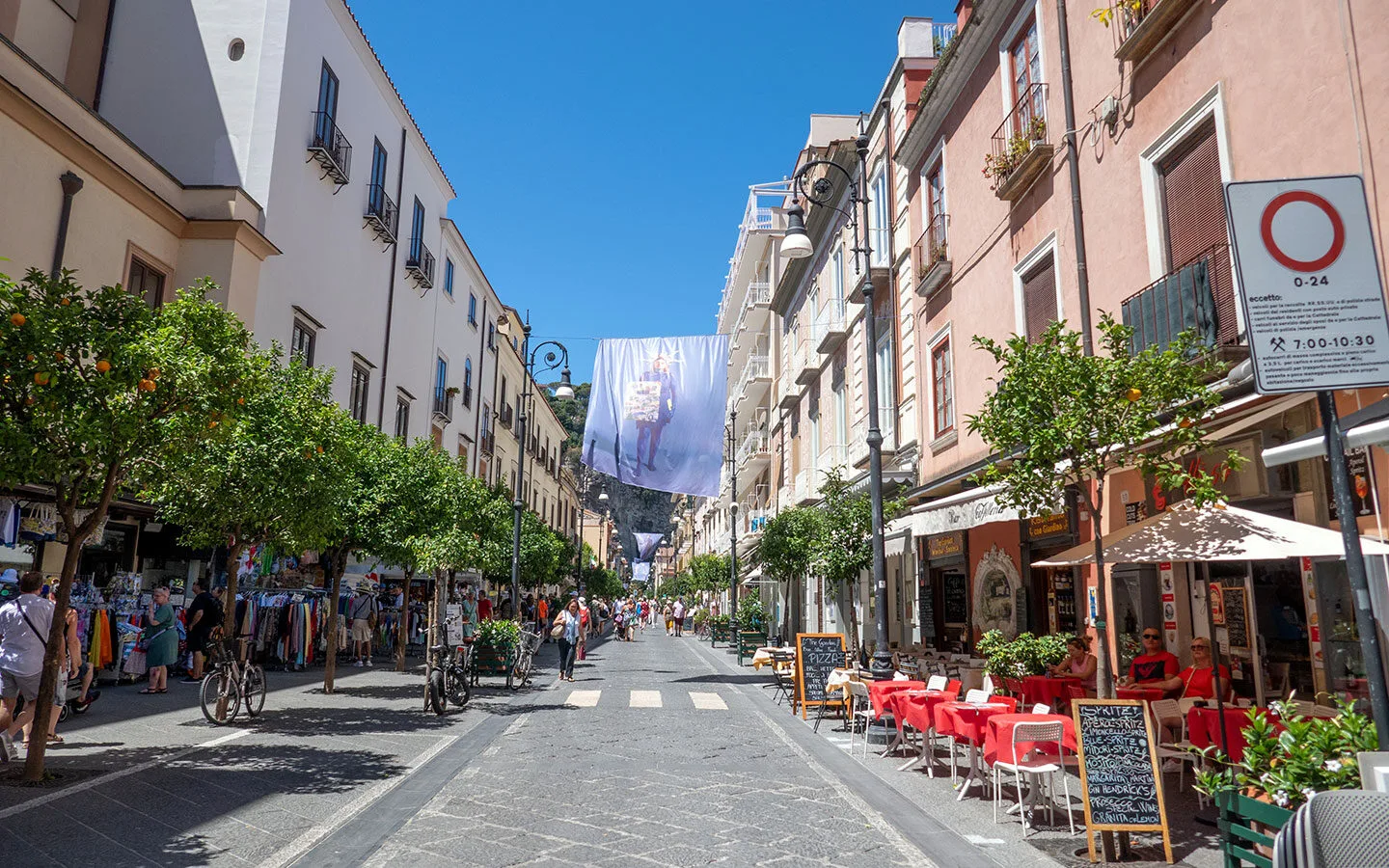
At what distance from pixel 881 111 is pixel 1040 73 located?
7312 millimetres

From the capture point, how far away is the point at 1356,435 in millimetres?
5234

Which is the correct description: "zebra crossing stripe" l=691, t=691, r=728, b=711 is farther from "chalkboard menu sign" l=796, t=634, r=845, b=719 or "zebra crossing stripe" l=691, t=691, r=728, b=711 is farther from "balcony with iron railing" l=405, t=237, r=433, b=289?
"balcony with iron railing" l=405, t=237, r=433, b=289

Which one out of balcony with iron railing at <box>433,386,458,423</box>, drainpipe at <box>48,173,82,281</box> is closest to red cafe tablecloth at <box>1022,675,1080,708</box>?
drainpipe at <box>48,173,82,281</box>

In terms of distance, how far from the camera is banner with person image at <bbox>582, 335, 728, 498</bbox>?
21.5m

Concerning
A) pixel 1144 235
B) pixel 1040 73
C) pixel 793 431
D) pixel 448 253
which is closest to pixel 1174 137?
pixel 1144 235

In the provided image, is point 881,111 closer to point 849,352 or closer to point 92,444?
point 849,352

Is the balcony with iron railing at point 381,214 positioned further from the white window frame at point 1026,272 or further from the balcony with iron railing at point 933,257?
the white window frame at point 1026,272

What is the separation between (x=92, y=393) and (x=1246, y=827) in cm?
832

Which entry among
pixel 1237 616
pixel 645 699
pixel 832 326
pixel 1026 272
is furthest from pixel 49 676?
pixel 832 326

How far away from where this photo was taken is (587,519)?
10125 cm

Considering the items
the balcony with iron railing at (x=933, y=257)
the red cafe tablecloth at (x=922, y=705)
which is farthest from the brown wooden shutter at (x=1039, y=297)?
the red cafe tablecloth at (x=922, y=705)

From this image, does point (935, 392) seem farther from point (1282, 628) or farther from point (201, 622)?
point (201, 622)

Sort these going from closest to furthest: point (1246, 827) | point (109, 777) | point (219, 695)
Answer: point (1246, 827) → point (109, 777) → point (219, 695)

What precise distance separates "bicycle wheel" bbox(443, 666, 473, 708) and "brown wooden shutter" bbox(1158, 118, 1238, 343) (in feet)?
35.8
